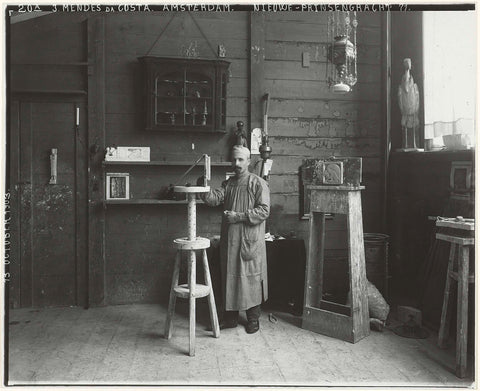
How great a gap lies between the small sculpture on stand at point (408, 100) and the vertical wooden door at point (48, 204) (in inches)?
125

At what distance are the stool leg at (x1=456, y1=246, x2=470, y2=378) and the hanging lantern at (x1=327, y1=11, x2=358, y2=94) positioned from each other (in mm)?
1896

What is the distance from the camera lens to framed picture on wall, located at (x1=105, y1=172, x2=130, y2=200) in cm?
493

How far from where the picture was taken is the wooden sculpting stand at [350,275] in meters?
3.93

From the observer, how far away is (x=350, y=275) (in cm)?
394

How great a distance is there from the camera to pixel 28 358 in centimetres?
359

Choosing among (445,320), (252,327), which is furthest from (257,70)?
(445,320)

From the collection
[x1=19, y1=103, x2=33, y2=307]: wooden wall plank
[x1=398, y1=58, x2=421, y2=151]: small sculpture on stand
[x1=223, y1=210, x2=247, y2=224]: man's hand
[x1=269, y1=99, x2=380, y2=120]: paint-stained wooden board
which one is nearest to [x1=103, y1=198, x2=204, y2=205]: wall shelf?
[x1=19, y1=103, x2=33, y2=307]: wooden wall plank

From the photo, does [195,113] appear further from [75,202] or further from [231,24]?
[75,202]

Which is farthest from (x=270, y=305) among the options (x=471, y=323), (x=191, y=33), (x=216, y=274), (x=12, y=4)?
(x=12, y=4)

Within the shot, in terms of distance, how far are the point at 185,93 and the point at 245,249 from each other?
1706 mm

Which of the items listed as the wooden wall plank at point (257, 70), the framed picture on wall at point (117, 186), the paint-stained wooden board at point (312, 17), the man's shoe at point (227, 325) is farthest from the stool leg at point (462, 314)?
the framed picture on wall at point (117, 186)

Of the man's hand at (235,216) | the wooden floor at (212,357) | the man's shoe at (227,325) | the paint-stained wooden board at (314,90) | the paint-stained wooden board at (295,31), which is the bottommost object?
the wooden floor at (212,357)

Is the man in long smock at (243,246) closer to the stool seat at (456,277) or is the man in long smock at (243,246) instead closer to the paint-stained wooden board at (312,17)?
the stool seat at (456,277)

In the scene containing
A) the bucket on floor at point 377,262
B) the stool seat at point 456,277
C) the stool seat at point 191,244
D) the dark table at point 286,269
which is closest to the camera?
the stool seat at point 456,277
